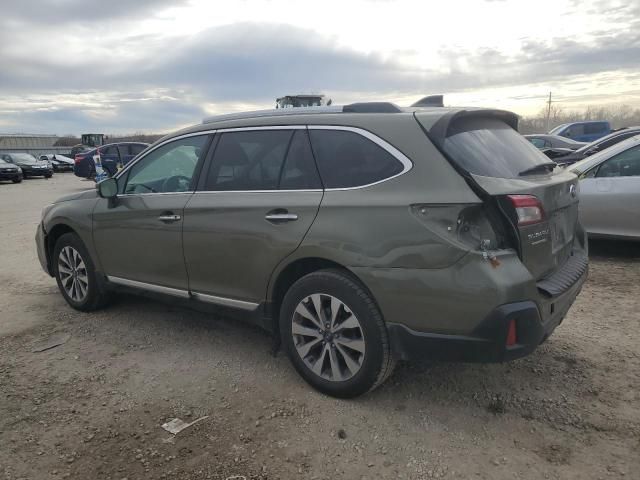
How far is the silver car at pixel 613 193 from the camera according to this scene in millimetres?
6125

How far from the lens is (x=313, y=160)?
130 inches

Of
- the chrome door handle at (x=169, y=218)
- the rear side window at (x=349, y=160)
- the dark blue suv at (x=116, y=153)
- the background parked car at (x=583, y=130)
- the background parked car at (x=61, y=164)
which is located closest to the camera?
the rear side window at (x=349, y=160)

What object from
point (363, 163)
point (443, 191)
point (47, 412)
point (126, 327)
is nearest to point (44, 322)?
point (126, 327)

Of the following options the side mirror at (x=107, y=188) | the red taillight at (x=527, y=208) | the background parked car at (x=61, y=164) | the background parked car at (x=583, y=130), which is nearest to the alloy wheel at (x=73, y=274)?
the side mirror at (x=107, y=188)

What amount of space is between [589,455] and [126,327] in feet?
12.2

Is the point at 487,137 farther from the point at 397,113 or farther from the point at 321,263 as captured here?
the point at 321,263

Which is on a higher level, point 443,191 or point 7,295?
point 443,191

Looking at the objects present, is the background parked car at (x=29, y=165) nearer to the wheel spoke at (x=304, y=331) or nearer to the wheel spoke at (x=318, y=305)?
the wheel spoke at (x=304, y=331)

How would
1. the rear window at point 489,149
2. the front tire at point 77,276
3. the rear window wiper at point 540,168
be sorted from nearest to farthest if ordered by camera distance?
the rear window at point 489,149 < the rear window wiper at point 540,168 < the front tire at point 77,276

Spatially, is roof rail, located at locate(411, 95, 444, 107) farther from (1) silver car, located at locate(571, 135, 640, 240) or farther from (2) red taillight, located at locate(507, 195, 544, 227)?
(1) silver car, located at locate(571, 135, 640, 240)

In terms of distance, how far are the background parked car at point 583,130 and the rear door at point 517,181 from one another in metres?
20.6

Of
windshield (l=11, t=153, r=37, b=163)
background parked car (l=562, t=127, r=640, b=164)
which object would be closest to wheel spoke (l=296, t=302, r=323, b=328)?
background parked car (l=562, t=127, r=640, b=164)

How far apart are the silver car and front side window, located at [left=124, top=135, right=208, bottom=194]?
16.1 feet

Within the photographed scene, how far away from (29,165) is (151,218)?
29102 millimetres
